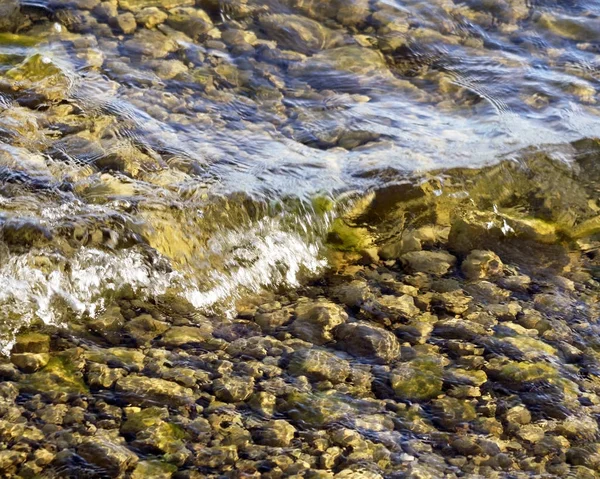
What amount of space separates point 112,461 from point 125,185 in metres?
1.93

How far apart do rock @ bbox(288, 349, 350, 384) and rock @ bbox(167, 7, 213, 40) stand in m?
3.63

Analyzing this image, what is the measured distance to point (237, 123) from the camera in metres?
5.50

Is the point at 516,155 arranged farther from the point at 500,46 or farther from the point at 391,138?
the point at 500,46

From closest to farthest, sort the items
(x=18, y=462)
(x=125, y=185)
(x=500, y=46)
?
1. (x=18, y=462)
2. (x=125, y=185)
3. (x=500, y=46)

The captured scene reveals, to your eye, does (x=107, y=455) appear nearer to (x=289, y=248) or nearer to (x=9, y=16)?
(x=289, y=248)

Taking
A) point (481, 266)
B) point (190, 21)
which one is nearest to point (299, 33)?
point (190, 21)

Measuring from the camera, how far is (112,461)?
9.83 feet

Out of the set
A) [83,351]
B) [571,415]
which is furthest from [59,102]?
[571,415]

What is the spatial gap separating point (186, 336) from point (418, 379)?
112 cm

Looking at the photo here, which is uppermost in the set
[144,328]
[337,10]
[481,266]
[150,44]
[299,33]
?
[337,10]

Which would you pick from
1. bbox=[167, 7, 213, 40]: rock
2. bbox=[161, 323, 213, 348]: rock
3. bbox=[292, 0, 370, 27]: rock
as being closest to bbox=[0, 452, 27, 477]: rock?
bbox=[161, 323, 213, 348]: rock

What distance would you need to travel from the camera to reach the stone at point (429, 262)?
4602 mm

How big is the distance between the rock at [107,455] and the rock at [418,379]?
1265mm

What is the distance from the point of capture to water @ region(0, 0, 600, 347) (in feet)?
13.6
